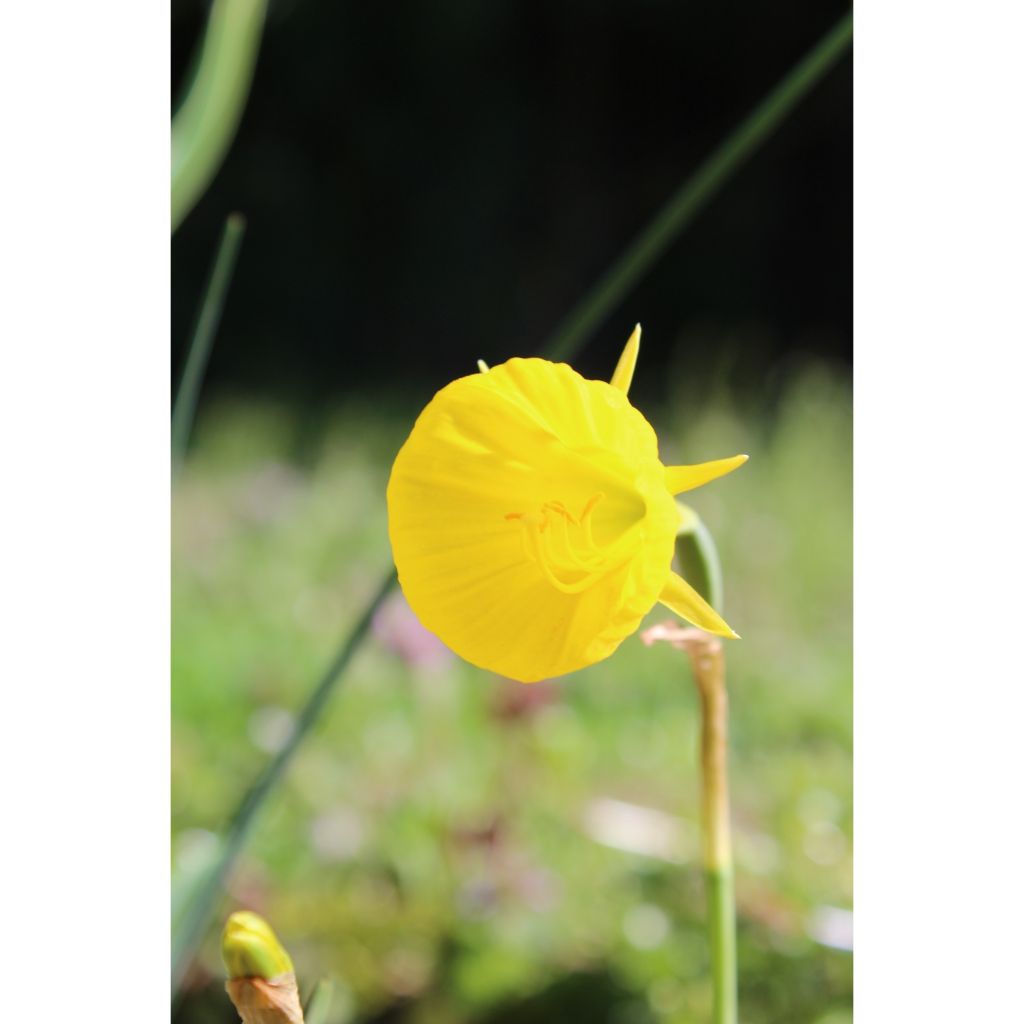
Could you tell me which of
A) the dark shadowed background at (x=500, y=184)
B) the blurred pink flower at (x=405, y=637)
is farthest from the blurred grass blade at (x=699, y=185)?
the dark shadowed background at (x=500, y=184)

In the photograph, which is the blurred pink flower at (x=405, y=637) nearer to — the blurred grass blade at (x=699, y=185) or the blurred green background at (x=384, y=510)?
the blurred green background at (x=384, y=510)

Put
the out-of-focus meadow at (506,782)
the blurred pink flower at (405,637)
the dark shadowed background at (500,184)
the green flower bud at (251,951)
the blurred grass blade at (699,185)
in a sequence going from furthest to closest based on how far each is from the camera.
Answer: the dark shadowed background at (500,184) → the blurred pink flower at (405,637) → the out-of-focus meadow at (506,782) → the blurred grass blade at (699,185) → the green flower bud at (251,951)

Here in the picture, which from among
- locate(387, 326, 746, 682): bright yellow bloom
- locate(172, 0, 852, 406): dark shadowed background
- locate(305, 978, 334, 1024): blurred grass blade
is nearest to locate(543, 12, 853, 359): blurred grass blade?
locate(387, 326, 746, 682): bright yellow bloom

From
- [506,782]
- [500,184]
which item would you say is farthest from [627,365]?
[500,184]

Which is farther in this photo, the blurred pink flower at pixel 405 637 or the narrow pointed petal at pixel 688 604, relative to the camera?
the blurred pink flower at pixel 405 637

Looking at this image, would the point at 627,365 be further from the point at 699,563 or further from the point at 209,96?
the point at 209,96
